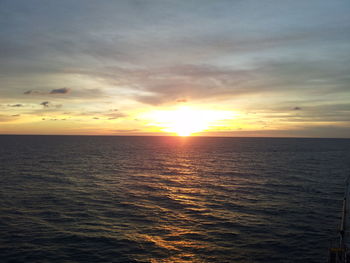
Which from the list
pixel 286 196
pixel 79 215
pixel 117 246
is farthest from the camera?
pixel 286 196

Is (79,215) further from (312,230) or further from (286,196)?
(286,196)

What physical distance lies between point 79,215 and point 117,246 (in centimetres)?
1247

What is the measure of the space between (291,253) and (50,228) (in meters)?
28.5

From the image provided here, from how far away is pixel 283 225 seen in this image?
114ft

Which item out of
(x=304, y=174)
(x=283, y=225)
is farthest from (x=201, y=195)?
(x=304, y=174)

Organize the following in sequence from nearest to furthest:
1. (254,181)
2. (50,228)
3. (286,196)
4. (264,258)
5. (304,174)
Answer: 1. (264,258)
2. (50,228)
3. (286,196)
4. (254,181)
5. (304,174)

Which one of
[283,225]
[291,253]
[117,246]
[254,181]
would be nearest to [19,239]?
[117,246]

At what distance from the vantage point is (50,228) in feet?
109

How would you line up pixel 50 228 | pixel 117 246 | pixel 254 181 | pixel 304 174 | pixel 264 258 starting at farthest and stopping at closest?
pixel 304 174
pixel 254 181
pixel 50 228
pixel 117 246
pixel 264 258

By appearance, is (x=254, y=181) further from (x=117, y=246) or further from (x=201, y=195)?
(x=117, y=246)

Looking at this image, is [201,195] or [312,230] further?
[201,195]

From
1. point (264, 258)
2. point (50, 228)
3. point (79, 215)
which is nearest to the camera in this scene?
point (264, 258)

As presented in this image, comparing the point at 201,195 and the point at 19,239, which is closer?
the point at 19,239

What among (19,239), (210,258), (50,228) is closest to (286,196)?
(210,258)
